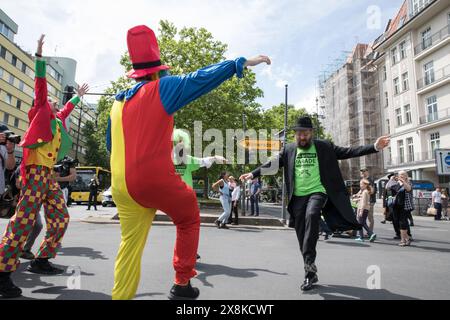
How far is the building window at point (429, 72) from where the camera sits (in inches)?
1190

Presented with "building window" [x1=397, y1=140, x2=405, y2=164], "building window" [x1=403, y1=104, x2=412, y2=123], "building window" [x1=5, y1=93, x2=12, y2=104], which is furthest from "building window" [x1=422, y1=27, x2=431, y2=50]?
"building window" [x1=5, y1=93, x2=12, y2=104]

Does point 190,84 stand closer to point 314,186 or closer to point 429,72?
point 314,186

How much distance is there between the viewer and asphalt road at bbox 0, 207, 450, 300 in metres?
3.23

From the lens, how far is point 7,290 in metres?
2.91

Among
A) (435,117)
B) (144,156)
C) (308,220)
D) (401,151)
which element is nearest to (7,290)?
(144,156)

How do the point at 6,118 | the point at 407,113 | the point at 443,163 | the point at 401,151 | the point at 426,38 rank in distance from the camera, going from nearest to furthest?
1. the point at 443,163
2. the point at 426,38
3. the point at 407,113
4. the point at 401,151
5. the point at 6,118

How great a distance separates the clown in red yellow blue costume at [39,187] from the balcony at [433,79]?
3275cm

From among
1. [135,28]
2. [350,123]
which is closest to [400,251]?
[135,28]

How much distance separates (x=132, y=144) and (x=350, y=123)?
53.1 meters

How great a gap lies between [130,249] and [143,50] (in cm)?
144

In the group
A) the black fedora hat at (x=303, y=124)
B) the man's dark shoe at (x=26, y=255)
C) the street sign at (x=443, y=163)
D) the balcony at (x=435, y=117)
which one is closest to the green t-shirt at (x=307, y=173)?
the black fedora hat at (x=303, y=124)

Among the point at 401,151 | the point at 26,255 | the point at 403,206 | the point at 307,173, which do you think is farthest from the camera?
the point at 401,151

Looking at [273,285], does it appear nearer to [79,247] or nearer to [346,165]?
[79,247]

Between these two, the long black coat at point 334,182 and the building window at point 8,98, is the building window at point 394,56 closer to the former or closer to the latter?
Answer: the long black coat at point 334,182
